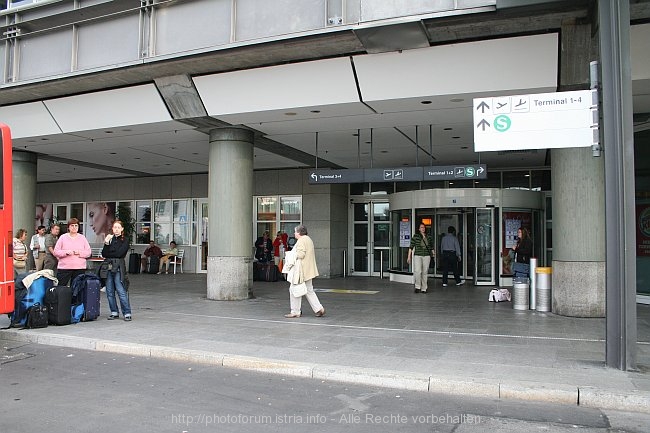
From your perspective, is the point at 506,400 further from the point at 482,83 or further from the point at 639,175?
the point at 639,175

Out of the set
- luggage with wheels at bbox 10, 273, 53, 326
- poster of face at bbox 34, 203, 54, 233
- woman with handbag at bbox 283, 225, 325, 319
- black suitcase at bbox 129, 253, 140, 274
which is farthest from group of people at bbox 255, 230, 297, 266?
poster of face at bbox 34, 203, 54, 233

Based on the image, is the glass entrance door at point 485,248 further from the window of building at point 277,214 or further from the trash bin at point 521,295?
the window of building at point 277,214

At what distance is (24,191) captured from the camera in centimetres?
1711

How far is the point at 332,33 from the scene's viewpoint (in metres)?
9.66

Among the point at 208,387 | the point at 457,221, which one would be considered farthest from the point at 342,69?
the point at 457,221

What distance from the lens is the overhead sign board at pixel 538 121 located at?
23.2ft

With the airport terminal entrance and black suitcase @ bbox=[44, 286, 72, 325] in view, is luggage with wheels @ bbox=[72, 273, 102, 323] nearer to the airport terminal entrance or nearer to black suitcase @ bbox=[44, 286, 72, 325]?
black suitcase @ bbox=[44, 286, 72, 325]

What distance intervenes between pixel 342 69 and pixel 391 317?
5014 millimetres

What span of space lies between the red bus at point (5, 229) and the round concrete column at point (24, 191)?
998cm

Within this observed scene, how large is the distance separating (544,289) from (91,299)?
9113 mm

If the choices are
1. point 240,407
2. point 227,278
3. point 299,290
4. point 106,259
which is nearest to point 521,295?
point 299,290

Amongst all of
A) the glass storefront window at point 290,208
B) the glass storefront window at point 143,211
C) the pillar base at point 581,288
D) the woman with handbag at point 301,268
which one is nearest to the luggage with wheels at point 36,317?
the woman with handbag at point 301,268

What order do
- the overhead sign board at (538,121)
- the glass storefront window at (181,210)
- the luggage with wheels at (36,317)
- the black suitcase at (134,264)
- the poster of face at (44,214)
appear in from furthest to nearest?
the poster of face at (44,214), the glass storefront window at (181,210), the black suitcase at (134,264), the luggage with wheels at (36,317), the overhead sign board at (538,121)

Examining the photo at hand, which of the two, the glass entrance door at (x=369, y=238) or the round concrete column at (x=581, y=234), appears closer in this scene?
the round concrete column at (x=581, y=234)
